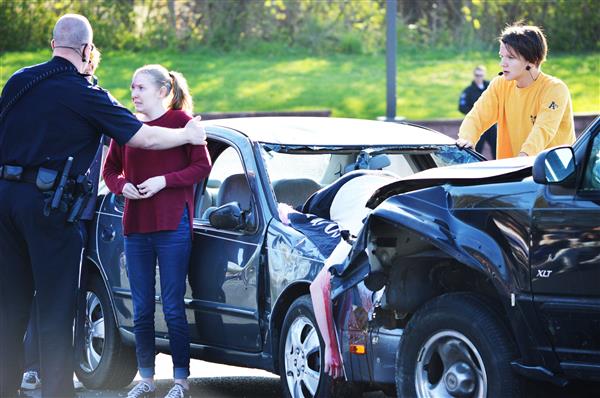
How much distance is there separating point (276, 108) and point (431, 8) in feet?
20.0

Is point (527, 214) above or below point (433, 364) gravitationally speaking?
above

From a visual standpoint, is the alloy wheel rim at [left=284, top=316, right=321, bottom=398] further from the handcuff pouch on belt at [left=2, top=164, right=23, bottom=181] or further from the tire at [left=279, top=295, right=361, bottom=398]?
the handcuff pouch on belt at [left=2, top=164, right=23, bottom=181]

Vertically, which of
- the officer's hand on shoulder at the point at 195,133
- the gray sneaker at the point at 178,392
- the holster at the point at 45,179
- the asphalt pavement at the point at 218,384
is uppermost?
the officer's hand on shoulder at the point at 195,133

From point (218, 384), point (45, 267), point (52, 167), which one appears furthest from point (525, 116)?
point (45, 267)

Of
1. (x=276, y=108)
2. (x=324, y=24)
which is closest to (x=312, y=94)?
(x=276, y=108)

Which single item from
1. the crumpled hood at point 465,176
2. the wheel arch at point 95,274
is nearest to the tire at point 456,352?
the crumpled hood at point 465,176

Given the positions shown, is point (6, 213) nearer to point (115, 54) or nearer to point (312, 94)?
point (312, 94)

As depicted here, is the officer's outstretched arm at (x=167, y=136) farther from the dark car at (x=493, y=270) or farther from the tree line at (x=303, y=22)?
the tree line at (x=303, y=22)

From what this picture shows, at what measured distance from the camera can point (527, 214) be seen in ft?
18.6

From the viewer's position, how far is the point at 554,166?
553 cm

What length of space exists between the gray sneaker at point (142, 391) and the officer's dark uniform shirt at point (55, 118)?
5.03ft

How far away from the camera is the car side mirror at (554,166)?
5504 mm

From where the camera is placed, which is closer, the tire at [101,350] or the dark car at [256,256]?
the dark car at [256,256]

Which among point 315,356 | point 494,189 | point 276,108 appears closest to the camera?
point 494,189
